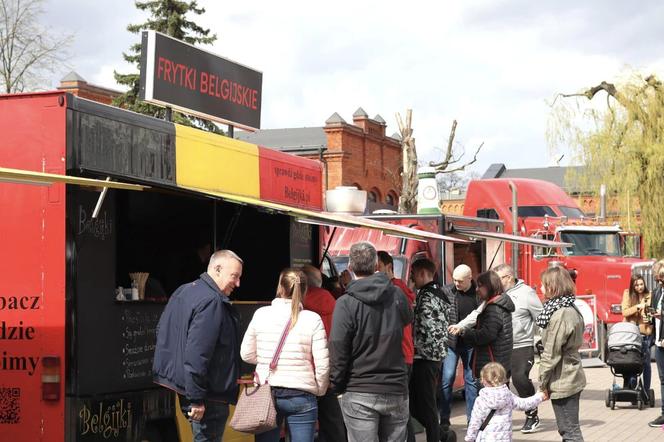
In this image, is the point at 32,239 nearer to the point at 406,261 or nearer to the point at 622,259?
the point at 406,261

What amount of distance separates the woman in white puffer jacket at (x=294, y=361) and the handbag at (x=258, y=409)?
1.4 inches

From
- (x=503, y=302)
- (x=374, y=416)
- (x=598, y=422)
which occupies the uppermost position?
(x=503, y=302)

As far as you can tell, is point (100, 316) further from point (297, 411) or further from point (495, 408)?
point (495, 408)

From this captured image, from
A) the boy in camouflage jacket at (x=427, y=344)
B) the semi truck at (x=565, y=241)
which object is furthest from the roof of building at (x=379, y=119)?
the boy in camouflage jacket at (x=427, y=344)

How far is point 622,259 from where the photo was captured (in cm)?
2523

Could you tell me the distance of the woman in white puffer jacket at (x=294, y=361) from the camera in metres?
6.89

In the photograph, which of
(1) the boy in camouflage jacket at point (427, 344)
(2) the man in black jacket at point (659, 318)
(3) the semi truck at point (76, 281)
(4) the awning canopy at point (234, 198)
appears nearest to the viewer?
(4) the awning canopy at point (234, 198)

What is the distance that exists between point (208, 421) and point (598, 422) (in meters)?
7.53

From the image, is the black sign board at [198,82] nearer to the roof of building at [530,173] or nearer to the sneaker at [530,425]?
the sneaker at [530,425]

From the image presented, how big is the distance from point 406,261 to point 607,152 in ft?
71.8

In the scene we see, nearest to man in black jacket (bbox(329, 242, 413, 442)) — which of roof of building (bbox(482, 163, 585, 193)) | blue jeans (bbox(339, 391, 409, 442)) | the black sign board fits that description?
blue jeans (bbox(339, 391, 409, 442))

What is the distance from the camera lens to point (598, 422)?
1303cm

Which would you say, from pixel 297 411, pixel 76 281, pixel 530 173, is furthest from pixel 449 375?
pixel 530 173

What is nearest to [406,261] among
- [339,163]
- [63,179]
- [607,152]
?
[63,179]
